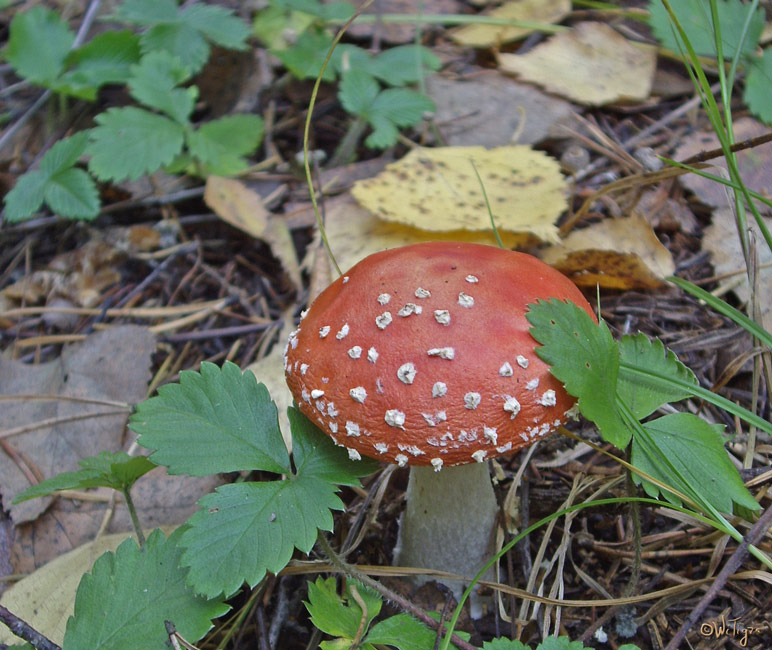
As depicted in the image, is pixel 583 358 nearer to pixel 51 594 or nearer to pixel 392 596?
pixel 392 596

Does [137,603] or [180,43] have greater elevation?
[180,43]

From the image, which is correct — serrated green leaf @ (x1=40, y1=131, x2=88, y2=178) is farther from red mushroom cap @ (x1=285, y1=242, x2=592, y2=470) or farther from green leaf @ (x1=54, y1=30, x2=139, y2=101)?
red mushroom cap @ (x1=285, y1=242, x2=592, y2=470)

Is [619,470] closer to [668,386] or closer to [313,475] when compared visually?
[668,386]

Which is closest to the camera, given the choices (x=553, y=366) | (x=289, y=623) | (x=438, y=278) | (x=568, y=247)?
(x=553, y=366)

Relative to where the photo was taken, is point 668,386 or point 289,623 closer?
point 668,386

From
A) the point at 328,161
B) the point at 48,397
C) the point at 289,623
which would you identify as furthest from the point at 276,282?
the point at 289,623

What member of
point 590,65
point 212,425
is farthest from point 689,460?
point 590,65

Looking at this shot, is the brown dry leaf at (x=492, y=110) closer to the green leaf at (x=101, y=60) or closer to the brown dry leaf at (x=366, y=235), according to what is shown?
the brown dry leaf at (x=366, y=235)
